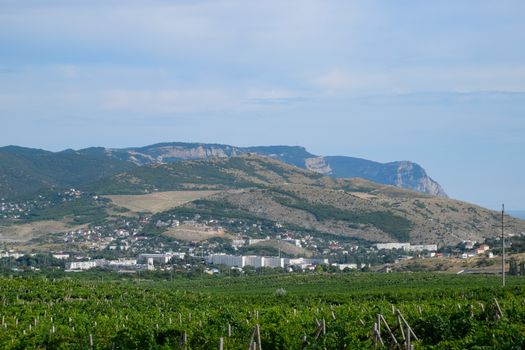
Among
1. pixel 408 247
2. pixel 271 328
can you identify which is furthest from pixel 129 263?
pixel 271 328

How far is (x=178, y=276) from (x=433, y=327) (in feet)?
312

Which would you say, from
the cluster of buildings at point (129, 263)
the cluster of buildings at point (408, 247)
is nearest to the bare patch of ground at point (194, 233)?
the cluster of buildings at point (129, 263)

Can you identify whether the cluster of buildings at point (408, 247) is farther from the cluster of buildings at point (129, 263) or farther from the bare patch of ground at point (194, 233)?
the cluster of buildings at point (129, 263)

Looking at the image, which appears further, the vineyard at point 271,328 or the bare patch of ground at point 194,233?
the bare patch of ground at point 194,233

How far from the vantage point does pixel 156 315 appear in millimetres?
38656

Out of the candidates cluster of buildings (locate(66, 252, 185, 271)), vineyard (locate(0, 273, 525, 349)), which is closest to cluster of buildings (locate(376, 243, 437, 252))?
cluster of buildings (locate(66, 252, 185, 271))

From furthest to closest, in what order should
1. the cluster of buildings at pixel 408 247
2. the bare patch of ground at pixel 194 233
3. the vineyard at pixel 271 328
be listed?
the bare patch of ground at pixel 194 233, the cluster of buildings at pixel 408 247, the vineyard at pixel 271 328

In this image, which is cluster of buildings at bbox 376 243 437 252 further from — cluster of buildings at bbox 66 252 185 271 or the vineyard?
the vineyard

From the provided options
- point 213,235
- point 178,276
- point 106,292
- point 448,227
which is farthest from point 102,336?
point 448,227

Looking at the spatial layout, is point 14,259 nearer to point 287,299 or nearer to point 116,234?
point 116,234

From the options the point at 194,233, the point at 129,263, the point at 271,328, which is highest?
the point at 271,328

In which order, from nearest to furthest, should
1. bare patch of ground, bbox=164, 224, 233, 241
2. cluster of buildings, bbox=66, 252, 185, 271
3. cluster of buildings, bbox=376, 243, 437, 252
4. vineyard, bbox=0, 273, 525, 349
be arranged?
vineyard, bbox=0, 273, 525, 349, cluster of buildings, bbox=66, 252, 185, 271, cluster of buildings, bbox=376, 243, 437, 252, bare patch of ground, bbox=164, 224, 233, 241

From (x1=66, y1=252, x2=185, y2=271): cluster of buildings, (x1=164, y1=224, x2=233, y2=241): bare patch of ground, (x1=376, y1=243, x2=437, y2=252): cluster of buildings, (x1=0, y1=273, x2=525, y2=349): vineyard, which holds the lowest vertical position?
(x1=66, y1=252, x2=185, y2=271): cluster of buildings

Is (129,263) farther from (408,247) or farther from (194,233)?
(408,247)
